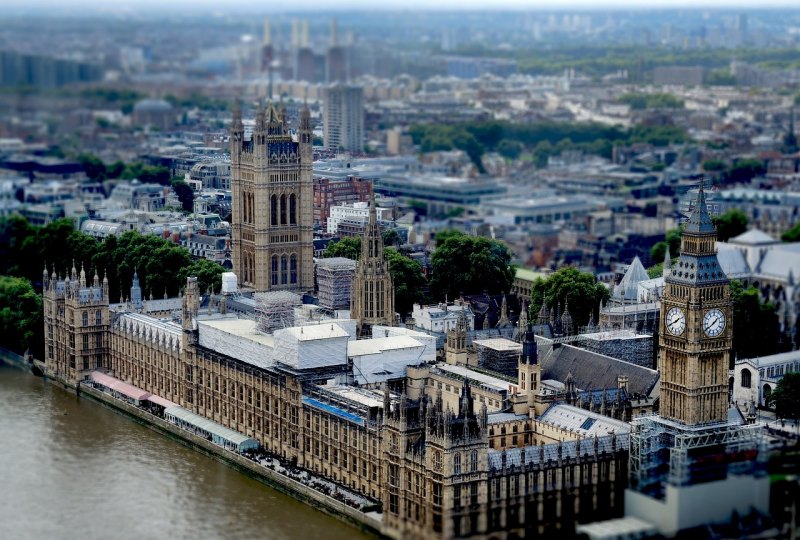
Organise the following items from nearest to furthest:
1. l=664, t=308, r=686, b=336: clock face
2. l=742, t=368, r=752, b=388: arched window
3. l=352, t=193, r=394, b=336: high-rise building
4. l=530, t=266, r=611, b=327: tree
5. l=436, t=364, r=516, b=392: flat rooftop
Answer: l=664, t=308, r=686, b=336: clock face
l=436, t=364, r=516, b=392: flat rooftop
l=742, t=368, r=752, b=388: arched window
l=352, t=193, r=394, b=336: high-rise building
l=530, t=266, r=611, b=327: tree

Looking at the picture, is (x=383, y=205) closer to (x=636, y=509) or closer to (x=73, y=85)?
(x=636, y=509)

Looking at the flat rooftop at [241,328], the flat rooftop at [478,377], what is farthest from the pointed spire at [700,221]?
the flat rooftop at [241,328]

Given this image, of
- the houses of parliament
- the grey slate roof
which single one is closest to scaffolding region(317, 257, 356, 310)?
the houses of parliament

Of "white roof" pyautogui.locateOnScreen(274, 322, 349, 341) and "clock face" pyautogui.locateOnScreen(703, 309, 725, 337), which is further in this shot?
"white roof" pyautogui.locateOnScreen(274, 322, 349, 341)

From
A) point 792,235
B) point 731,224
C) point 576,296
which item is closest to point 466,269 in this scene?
point 576,296

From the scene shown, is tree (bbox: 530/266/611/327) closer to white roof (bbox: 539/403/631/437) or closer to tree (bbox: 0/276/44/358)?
white roof (bbox: 539/403/631/437)

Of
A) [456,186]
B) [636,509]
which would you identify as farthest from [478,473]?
[456,186]
